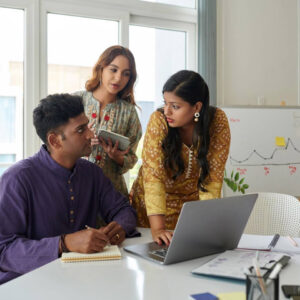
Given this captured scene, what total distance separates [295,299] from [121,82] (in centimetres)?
161

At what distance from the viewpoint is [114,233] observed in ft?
5.23

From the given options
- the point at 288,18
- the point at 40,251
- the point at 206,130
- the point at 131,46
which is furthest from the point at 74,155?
the point at 288,18

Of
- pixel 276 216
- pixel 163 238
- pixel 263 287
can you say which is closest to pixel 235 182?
pixel 276 216

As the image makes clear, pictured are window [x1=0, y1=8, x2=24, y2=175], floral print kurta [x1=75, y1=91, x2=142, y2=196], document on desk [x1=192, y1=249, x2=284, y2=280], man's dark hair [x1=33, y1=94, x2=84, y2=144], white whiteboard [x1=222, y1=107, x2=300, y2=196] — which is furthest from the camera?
white whiteboard [x1=222, y1=107, x2=300, y2=196]

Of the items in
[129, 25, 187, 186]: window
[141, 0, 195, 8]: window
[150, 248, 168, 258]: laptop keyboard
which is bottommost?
[150, 248, 168, 258]: laptop keyboard

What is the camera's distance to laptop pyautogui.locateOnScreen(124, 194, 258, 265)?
4.11 ft

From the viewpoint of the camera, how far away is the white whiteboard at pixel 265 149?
3.90 meters

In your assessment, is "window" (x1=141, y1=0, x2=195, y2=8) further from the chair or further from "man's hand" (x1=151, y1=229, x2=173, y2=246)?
"man's hand" (x1=151, y1=229, x2=173, y2=246)

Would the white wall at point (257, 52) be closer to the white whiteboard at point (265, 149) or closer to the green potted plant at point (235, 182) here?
the white whiteboard at point (265, 149)

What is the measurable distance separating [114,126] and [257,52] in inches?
96.7

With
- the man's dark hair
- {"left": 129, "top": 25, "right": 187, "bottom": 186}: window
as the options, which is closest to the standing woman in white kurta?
the man's dark hair

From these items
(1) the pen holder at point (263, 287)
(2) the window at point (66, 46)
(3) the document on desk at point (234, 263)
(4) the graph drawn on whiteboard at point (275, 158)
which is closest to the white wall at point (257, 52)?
(2) the window at point (66, 46)

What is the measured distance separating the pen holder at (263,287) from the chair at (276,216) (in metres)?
1.38

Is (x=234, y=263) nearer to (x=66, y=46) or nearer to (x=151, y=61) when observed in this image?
(x=66, y=46)
